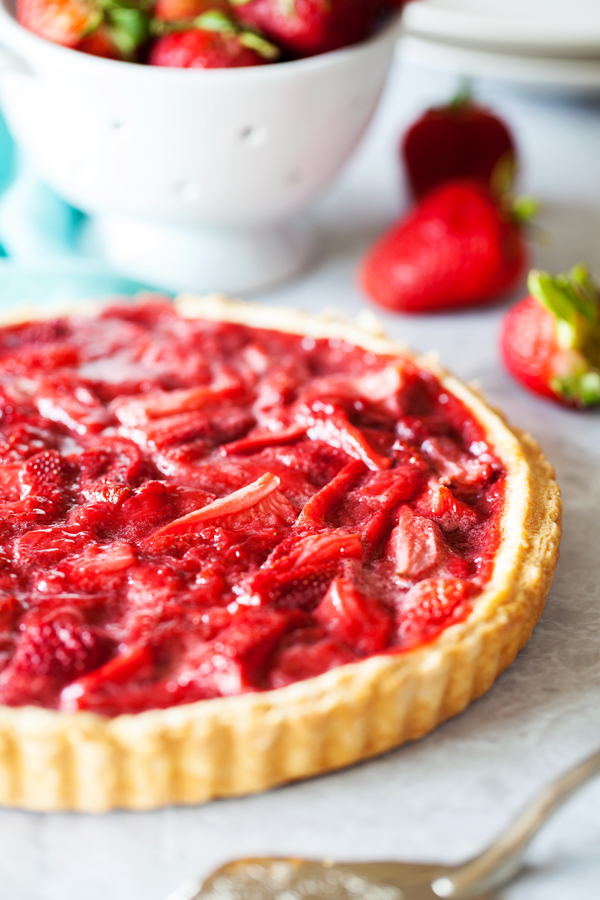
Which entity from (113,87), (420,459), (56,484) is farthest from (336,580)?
(113,87)

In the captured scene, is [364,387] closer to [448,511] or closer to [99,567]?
[448,511]

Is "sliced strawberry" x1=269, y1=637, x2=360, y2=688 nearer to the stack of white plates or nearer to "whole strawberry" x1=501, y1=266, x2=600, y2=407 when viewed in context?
"whole strawberry" x1=501, y1=266, x2=600, y2=407

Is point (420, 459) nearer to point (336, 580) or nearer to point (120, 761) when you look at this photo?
point (336, 580)

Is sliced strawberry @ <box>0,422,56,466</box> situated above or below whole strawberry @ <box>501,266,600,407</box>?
below

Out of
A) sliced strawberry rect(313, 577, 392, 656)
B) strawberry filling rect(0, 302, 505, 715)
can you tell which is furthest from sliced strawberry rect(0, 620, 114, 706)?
sliced strawberry rect(313, 577, 392, 656)

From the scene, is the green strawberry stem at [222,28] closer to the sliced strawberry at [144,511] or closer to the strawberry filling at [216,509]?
the strawberry filling at [216,509]

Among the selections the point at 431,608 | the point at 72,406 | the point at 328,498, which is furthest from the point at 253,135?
the point at 431,608
